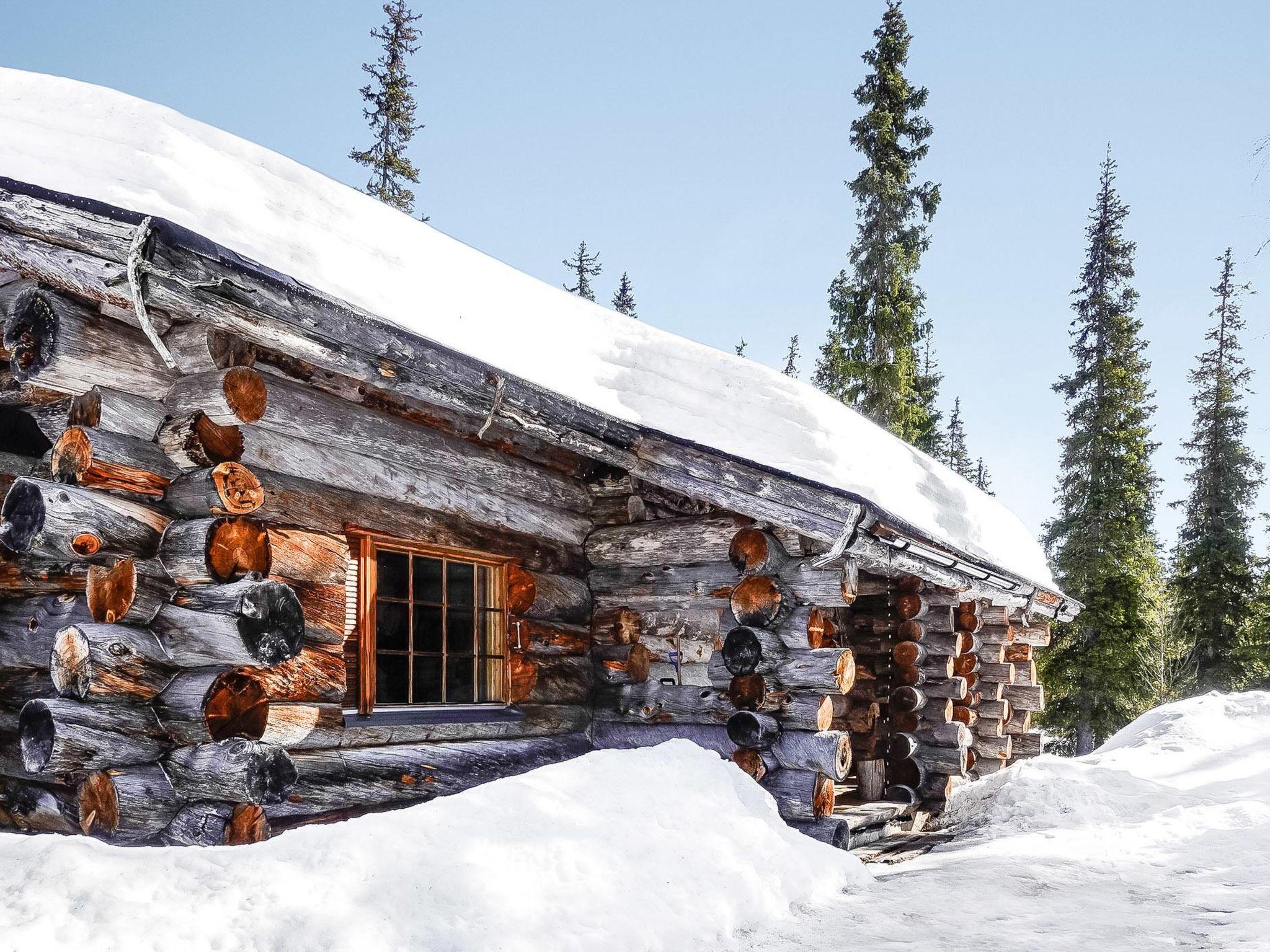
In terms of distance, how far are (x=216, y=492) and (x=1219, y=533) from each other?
963 inches

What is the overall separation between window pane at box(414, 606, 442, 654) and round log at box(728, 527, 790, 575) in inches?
83.0

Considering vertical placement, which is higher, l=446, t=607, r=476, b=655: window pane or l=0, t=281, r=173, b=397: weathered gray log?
l=0, t=281, r=173, b=397: weathered gray log

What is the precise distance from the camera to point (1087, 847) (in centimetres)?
633

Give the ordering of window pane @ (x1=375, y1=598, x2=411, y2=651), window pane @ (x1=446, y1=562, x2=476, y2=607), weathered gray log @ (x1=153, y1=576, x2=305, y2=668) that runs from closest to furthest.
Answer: weathered gray log @ (x1=153, y1=576, x2=305, y2=668) < window pane @ (x1=446, y1=562, x2=476, y2=607) < window pane @ (x1=375, y1=598, x2=411, y2=651)

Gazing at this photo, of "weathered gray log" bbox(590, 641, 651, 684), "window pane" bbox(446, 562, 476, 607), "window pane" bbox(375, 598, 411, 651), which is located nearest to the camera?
"window pane" bbox(446, 562, 476, 607)

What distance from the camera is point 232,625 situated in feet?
13.1

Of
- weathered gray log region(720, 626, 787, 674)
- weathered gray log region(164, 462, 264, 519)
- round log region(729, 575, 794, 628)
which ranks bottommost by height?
weathered gray log region(720, 626, 787, 674)

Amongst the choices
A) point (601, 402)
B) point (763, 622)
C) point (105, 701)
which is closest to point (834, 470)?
point (763, 622)

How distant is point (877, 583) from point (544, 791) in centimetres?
564

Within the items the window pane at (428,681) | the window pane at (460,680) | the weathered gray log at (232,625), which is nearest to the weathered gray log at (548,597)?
the window pane at (460,680)

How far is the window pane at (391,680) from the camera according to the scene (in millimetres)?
5746

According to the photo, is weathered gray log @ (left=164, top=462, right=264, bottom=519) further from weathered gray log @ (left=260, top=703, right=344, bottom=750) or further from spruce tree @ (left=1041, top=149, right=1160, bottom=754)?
spruce tree @ (left=1041, top=149, right=1160, bottom=754)

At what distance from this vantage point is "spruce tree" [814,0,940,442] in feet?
63.4

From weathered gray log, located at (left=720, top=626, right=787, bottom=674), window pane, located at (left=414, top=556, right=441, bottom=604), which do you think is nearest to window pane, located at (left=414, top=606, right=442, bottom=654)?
window pane, located at (left=414, top=556, right=441, bottom=604)
